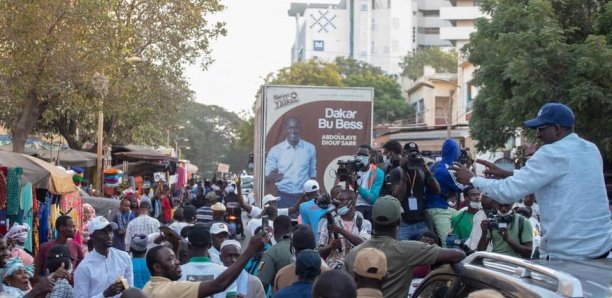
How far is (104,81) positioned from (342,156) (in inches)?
226

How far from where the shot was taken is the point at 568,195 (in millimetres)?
5426

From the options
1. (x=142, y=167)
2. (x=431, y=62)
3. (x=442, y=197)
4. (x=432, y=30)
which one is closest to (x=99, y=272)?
→ (x=442, y=197)

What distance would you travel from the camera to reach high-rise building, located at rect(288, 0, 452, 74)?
106 m

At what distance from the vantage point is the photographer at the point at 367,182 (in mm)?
11437

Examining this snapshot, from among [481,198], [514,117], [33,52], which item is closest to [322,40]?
[514,117]

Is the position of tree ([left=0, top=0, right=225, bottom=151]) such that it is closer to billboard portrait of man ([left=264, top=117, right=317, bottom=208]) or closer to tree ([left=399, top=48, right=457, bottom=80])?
billboard portrait of man ([left=264, top=117, right=317, bottom=208])

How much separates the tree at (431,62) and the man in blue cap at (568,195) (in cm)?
8443

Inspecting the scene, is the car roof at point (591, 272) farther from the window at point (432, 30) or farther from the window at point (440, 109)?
the window at point (432, 30)

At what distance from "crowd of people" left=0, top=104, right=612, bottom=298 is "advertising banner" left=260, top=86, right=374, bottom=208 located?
507 centimetres

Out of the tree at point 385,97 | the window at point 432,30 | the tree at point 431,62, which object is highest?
the window at point 432,30

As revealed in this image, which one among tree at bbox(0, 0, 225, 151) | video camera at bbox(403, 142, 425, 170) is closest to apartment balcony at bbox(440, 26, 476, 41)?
tree at bbox(0, 0, 225, 151)

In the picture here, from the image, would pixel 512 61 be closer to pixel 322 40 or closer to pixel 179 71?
pixel 179 71

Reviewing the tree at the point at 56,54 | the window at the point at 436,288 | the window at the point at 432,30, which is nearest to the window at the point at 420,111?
the window at the point at 432,30

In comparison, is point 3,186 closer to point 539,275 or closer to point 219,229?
point 219,229
